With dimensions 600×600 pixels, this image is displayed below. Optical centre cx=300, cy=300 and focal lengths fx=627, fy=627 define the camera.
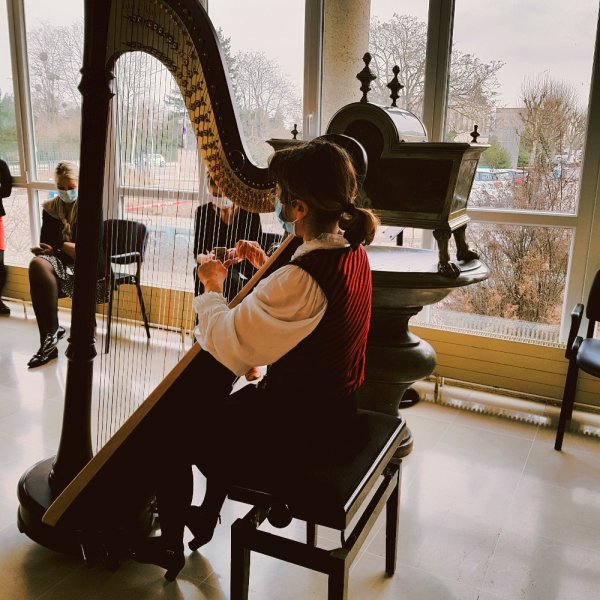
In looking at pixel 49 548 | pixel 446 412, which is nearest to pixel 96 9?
pixel 49 548

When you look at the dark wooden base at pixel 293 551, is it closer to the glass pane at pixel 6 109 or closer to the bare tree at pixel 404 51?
the bare tree at pixel 404 51

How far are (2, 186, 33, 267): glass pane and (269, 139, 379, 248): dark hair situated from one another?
4282 millimetres

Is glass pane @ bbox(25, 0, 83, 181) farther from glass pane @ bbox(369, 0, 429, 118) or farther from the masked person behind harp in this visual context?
the masked person behind harp

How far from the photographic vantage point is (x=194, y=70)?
1.59 meters

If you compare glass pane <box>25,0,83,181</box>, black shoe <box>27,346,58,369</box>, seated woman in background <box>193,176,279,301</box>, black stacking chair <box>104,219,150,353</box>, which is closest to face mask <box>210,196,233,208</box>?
seated woman in background <box>193,176,279,301</box>

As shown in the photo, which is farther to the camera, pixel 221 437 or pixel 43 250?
pixel 43 250

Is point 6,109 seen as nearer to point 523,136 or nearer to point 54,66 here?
point 54,66

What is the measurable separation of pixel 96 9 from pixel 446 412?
2464 mm

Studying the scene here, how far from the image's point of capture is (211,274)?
1606mm

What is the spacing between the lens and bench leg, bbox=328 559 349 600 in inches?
55.4

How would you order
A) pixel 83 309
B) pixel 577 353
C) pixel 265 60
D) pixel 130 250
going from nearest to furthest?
1. pixel 83 309
2. pixel 577 353
3. pixel 265 60
4. pixel 130 250

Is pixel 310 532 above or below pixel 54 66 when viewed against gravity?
below

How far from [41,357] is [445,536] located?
2654 millimetres

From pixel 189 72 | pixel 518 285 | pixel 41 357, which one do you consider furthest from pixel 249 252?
pixel 41 357
